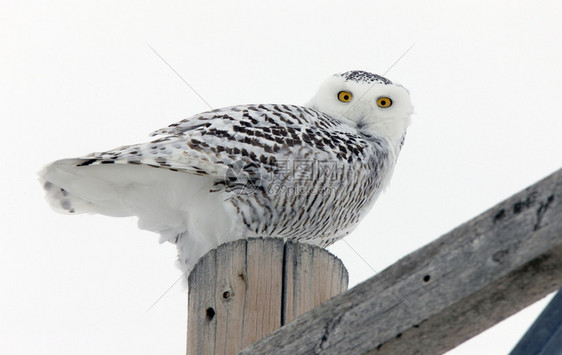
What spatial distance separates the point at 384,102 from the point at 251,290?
223 cm

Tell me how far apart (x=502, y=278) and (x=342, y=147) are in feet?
7.26

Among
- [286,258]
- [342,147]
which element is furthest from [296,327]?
[342,147]

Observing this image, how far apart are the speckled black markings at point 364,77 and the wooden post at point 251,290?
6.83 ft

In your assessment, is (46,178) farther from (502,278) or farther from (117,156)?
(502,278)

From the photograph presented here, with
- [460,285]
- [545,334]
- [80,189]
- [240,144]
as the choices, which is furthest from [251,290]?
[80,189]

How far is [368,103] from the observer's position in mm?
4391

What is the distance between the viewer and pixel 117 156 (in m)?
3.46

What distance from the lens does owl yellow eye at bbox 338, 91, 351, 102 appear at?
443 centimetres

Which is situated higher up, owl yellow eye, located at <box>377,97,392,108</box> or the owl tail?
owl yellow eye, located at <box>377,97,392,108</box>

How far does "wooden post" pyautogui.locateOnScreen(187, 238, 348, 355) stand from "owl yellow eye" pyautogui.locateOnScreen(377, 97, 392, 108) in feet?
6.55

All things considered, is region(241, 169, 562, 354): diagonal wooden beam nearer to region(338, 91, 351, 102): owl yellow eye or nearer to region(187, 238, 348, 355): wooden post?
region(187, 238, 348, 355): wooden post

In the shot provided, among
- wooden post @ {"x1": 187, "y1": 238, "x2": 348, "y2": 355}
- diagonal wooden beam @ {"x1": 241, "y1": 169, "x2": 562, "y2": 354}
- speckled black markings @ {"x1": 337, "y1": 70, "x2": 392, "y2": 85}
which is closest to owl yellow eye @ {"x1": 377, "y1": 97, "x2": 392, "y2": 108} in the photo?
speckled black markings @ {"x1": 337, "y1": 70, "x2": 392, "y2": 85}

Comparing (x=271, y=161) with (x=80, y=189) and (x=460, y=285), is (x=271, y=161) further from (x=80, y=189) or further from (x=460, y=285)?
(x=460, y=285)

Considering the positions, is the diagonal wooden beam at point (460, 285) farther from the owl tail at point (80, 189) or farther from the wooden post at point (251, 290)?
the owl tail at point (80, 189)
